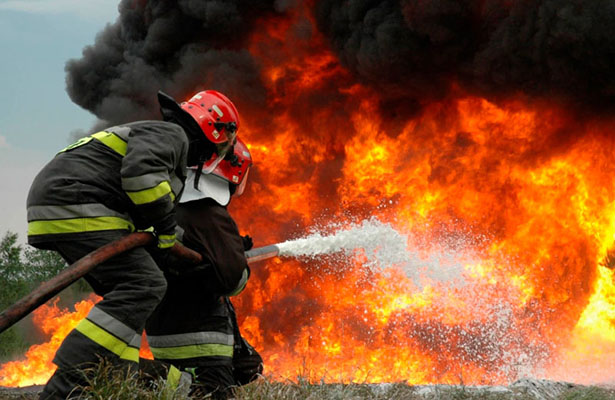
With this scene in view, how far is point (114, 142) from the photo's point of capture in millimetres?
3951

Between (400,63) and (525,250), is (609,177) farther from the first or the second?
(400,63)

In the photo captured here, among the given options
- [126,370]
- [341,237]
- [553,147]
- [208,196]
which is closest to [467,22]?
[553,147]

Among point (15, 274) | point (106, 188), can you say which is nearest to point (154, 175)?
point (106, 188)

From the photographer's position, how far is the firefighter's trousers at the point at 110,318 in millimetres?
3533

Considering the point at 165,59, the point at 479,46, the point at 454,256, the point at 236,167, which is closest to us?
the point at 236,167

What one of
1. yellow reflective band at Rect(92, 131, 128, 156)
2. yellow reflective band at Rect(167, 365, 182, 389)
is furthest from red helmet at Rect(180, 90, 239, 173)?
yellow reflective band at Rect(167, 365, 182, 389)

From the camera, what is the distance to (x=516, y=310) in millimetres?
9281

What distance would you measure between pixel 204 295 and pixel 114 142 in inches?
52.5

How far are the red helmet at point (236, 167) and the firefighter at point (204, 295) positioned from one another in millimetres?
85

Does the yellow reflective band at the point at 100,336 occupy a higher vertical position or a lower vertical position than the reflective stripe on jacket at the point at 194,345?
higher

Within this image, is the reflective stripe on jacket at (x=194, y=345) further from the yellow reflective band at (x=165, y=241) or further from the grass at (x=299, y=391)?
the yellow reflective band at (x=165, y=241)

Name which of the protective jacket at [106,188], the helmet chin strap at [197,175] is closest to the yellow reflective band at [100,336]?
the protective jacket at [106,188]

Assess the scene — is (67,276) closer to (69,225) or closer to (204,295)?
(69,225)

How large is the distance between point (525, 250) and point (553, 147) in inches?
61.6
